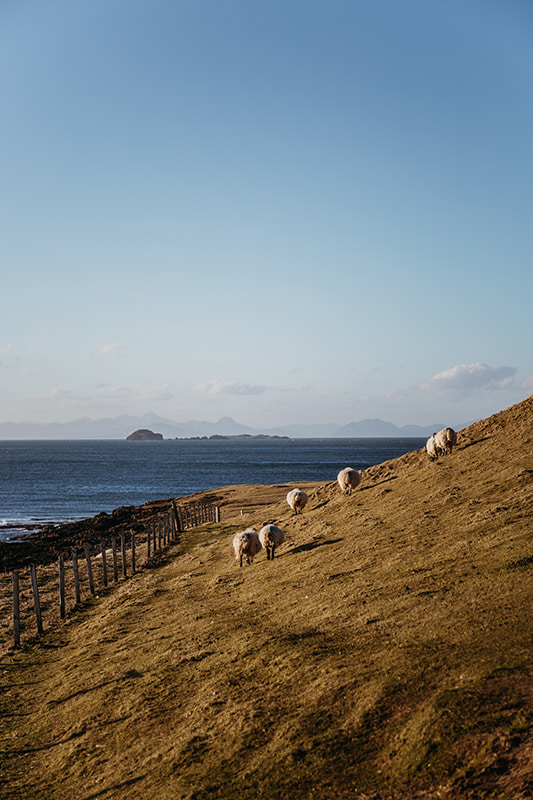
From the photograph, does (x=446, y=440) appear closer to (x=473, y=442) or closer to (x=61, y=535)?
(x=473, y=442)

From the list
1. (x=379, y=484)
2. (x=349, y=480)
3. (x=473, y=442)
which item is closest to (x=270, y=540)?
(x=349, y=480)

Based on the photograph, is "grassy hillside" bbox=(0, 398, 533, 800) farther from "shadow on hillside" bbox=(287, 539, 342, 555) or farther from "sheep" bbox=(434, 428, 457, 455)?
"sheep" bbox=(434, 428, 457, 455)

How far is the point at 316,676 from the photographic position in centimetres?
1323

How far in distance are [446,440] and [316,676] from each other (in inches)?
842

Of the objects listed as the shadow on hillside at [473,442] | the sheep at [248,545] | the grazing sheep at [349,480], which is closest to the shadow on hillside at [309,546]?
the sheep at [248,545]

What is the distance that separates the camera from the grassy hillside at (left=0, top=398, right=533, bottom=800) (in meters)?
10.1

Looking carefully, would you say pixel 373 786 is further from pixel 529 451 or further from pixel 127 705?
pixel 529 451

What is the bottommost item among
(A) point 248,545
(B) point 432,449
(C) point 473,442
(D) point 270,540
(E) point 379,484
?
(A) point 248,545

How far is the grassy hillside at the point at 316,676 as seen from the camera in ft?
33.1

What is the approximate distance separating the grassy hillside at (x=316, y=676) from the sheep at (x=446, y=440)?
251 inches

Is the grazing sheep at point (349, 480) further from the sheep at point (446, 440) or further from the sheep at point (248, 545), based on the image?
the sheep at point (248, 545)

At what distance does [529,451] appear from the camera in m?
27.1

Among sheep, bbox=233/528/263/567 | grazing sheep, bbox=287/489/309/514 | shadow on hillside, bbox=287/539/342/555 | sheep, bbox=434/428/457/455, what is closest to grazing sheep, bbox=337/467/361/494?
grazing sheep, bbox=287/489/309/514

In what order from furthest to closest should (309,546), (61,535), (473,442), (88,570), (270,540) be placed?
1. (61,535)
2. (473,442)
3. (88,570)
4. (270,540)
5. (309,546)
